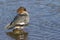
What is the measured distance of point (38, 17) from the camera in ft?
27.0

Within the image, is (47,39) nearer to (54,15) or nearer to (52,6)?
(54,15)

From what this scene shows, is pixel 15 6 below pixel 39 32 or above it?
above

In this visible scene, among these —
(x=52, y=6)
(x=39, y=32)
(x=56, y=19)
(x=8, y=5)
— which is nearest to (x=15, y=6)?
(x=8, y=5)

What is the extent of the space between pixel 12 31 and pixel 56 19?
1622 millimetres

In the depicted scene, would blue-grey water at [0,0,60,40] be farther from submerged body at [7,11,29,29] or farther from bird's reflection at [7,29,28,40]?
submerged body at [7,11,29,29]

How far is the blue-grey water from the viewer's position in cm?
696

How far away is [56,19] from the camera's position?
8016 millimetres

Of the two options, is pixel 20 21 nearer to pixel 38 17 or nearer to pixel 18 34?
pixel 18 34

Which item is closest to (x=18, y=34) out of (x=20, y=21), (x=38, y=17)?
(x=20, y=21)

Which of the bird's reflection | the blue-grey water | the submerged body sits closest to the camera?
the bird's reflection

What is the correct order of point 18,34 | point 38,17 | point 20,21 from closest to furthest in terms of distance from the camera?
point 18,34
point 20,21
point 38,17

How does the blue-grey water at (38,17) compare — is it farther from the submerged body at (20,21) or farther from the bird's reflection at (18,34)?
the submerged body at (20,21)

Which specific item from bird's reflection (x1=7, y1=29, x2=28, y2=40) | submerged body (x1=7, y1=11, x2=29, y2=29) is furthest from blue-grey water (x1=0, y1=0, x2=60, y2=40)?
submerged body (x1=7, y1=11, x2=29, y2=29)

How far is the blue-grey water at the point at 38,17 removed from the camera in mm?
6965
